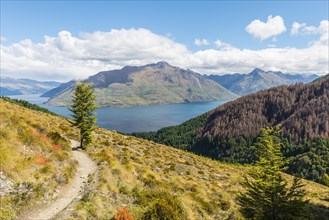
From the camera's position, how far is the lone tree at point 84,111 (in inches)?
1537

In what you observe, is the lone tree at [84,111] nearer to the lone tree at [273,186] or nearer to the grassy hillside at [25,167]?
the grassy hillside at [25,167]

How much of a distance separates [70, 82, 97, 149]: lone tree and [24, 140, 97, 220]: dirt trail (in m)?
6.97

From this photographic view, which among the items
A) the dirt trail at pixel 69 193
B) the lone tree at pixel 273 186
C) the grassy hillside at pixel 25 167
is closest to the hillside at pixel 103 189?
the grassy hillside at pixel 25 167

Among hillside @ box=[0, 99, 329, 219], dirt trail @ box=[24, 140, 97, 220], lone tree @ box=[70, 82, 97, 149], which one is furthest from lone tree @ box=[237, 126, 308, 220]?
lone tree @ box=[70, 82, 97, 149]

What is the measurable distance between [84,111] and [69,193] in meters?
20.2

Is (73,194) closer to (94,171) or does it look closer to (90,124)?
(94,171)

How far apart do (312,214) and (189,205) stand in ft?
55.5

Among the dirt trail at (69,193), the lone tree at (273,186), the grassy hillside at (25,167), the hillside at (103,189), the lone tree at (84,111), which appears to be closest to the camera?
the dirt trail at (69,193)

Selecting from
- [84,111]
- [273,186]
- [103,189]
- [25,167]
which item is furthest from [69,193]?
[84,111]

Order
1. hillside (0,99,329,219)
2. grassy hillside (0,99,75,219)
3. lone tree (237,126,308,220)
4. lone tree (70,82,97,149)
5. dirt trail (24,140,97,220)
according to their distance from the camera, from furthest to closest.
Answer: lone tree (70,82,97,149) < lone tree (237,126,308,220) < hillside (0,99,329,219) < grassy hillside (0,99,75,219) < dirt trail (24,140,97,220)

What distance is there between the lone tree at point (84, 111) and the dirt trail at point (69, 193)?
6.97 meters

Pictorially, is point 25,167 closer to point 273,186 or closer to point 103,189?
point 103,189

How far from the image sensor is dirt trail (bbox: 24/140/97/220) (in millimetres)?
17944

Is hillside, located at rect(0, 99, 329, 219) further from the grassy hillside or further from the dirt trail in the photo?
the dirt trail
